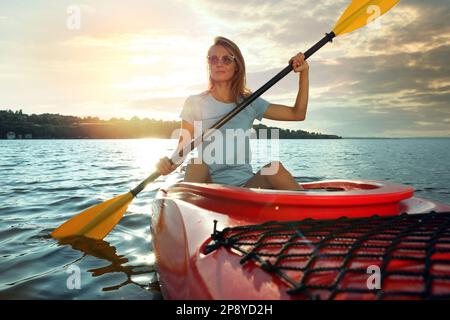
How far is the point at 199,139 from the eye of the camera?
3.51 m

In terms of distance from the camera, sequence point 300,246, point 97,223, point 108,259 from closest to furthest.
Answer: point 300,246 < point 108,259 < point 97,223

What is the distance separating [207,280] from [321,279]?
1.72 ft

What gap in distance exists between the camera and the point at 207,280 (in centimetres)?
168

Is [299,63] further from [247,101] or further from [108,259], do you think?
[108,259]

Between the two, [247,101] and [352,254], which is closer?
[352,254]

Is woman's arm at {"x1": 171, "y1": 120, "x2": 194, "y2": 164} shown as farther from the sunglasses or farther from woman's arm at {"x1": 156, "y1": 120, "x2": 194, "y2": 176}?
the sunglasses

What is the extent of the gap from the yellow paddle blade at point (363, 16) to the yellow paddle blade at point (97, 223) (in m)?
2.90

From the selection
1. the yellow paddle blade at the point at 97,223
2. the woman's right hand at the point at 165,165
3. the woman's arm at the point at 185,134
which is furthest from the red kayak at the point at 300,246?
the yellow paddle blade at the point at 97,223

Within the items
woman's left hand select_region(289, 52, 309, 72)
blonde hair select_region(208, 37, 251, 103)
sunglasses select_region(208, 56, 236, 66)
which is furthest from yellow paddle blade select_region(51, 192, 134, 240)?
woman's left hand select_region(289, 52, 309, 72)

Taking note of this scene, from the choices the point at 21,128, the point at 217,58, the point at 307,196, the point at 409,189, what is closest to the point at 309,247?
the point at 307,196

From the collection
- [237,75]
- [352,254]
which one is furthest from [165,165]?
[352,254]

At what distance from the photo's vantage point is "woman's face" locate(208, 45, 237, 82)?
348 cm

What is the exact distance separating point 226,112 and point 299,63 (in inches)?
33.5

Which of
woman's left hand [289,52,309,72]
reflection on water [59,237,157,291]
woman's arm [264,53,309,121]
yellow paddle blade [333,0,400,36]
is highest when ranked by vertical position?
yellow paddle blade [333,0,400,36]
